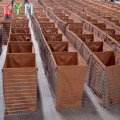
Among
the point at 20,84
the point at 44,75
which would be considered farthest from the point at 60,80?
the point at 44,75

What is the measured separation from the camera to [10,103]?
3428 mm

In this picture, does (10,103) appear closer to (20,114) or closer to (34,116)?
(20,114)

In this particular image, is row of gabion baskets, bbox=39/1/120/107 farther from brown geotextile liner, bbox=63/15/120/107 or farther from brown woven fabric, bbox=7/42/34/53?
brown woven fabric, bbox=7/42/34/53

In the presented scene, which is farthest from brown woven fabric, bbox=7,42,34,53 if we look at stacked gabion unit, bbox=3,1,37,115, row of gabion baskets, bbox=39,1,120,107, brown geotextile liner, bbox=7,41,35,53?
row of gabion baskets, bbox=39,1,120,107

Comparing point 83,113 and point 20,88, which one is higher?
point 20,88

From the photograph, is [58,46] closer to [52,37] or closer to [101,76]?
[52,37]

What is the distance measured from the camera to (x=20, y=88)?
3348mm

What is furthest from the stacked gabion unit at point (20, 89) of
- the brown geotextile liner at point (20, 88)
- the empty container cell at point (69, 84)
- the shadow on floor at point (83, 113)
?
the shadow on floor at point (83, 113)

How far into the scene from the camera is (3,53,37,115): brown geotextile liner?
322cm

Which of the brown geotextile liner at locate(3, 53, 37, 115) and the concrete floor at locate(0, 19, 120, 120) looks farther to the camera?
the concrete floor at locate(0, 19, 120, 120)

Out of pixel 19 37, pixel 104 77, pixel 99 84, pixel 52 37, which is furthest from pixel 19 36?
pixel 104 77

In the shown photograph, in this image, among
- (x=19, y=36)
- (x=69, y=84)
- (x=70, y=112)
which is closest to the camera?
(x=69, y=84)

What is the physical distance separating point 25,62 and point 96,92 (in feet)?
5.61

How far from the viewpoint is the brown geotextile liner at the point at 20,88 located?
3.22 meters
